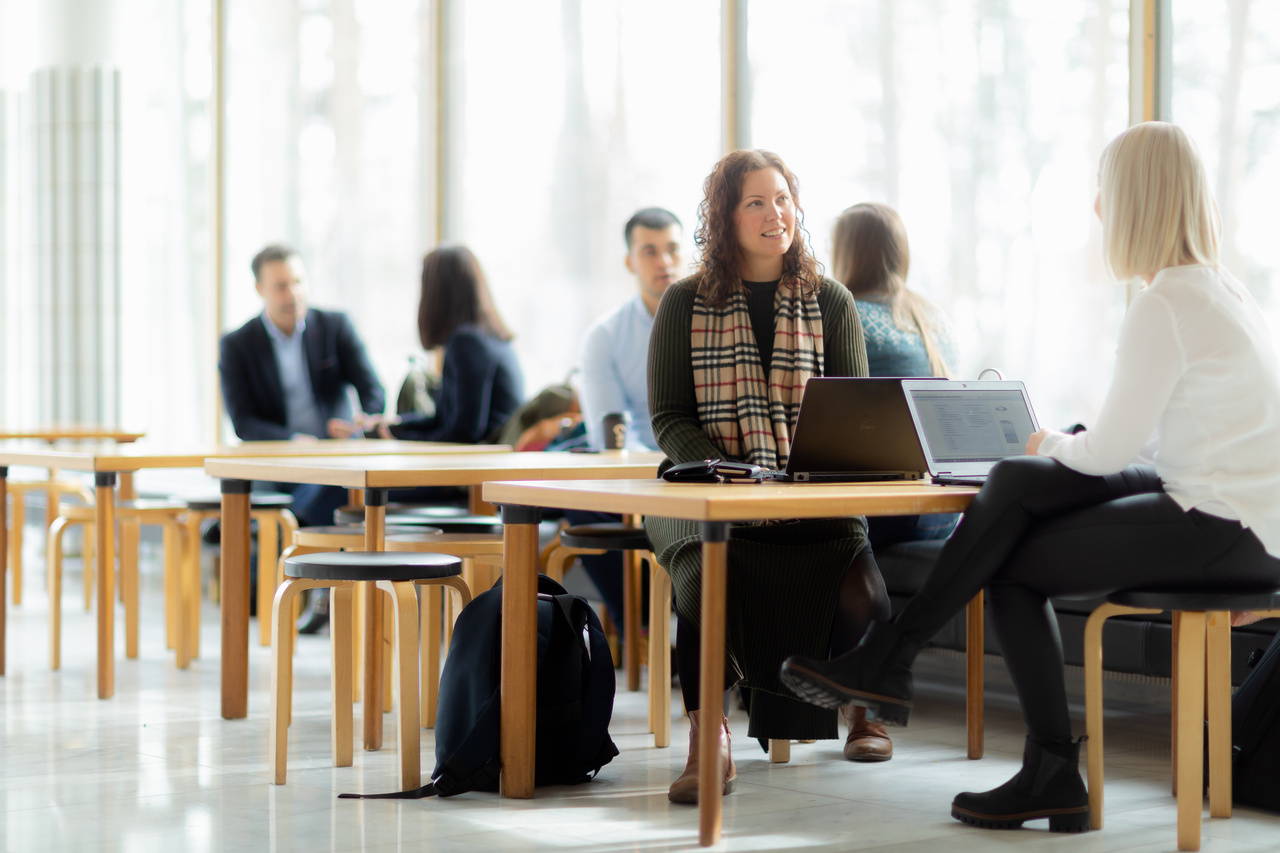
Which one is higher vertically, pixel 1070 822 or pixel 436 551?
pixel 436 551

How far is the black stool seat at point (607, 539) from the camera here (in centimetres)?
331

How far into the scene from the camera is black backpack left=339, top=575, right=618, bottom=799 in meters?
2.61

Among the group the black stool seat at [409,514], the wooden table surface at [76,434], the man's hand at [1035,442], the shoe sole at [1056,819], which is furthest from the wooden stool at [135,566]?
the man's hand at [1035,442]

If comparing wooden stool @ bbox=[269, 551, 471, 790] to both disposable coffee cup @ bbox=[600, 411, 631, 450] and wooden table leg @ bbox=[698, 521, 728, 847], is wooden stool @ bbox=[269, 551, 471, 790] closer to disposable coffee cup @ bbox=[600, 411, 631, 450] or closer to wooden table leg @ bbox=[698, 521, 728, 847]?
wooden table leg @ bbox=[698, 521, 728, 847]

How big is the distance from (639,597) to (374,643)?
2.97 feet

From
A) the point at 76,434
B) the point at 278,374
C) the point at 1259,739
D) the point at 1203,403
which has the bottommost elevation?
the point at 1259,739

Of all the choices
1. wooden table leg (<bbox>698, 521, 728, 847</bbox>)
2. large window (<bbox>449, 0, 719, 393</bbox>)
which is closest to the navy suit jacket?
large window (<bbox>449, 0, 719, 393</bbox>)

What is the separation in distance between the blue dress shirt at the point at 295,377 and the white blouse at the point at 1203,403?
138 inches

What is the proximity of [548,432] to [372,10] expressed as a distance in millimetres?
3119

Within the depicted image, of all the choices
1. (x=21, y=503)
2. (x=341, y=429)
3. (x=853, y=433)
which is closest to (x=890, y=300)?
(x=853, y=433)

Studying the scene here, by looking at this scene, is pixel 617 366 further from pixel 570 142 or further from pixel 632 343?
pixel 570 142

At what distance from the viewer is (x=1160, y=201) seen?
7.67ft

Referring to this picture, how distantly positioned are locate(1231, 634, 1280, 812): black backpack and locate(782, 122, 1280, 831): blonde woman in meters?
0.40

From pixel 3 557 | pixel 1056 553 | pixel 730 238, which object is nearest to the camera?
pixel 1056 553
